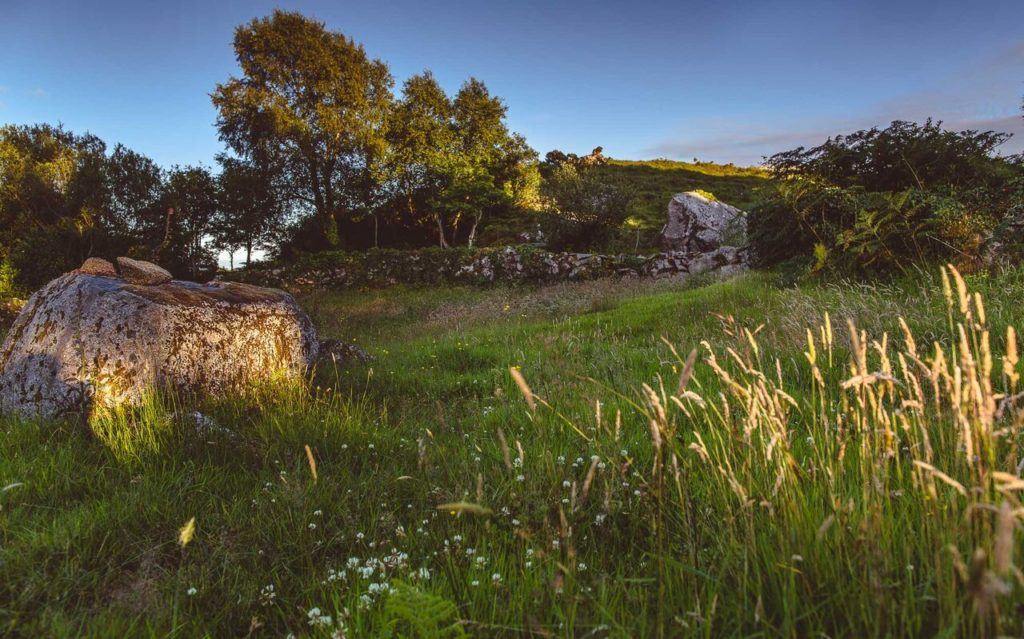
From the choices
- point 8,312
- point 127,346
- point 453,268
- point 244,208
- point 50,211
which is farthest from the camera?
point 244,208

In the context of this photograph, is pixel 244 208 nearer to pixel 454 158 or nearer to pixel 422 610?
pixel 454 158

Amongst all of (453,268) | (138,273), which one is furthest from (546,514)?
(453,268)

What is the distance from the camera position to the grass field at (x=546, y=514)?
1.44m

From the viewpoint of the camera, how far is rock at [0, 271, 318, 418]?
4387 mm

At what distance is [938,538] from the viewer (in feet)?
4.27

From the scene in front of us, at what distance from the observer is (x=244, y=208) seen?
92.4 ft

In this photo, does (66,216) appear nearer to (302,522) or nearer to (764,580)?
(302,522)

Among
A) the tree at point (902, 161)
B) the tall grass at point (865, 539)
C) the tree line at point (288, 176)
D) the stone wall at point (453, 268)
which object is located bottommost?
the tall grass at point (865, 539)

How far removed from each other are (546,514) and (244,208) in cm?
3155

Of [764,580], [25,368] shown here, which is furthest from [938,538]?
[25,368]

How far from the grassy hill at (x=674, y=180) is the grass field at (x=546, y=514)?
129ft

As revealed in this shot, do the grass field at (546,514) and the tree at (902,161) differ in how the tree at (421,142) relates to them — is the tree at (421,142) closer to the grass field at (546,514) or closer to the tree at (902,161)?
the tree at (902,161)

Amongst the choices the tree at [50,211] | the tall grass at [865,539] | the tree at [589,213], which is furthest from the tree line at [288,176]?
the tall grass at [865,539]

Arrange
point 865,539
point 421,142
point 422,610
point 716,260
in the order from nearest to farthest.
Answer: point 865,539
point 422,610
point 716,260
point 421,142
